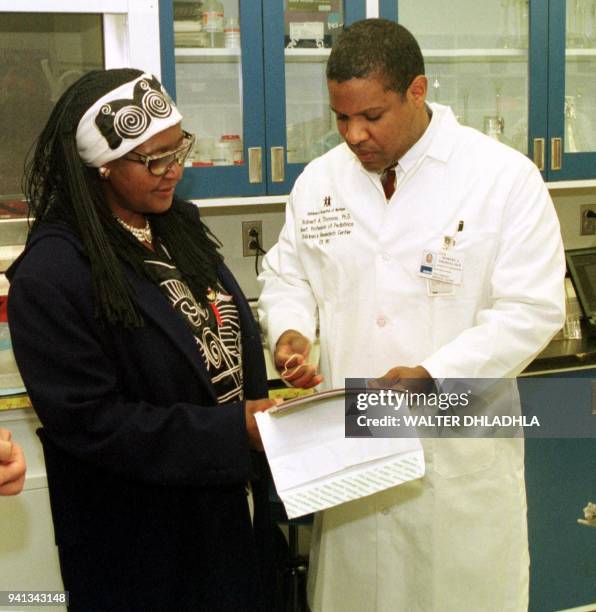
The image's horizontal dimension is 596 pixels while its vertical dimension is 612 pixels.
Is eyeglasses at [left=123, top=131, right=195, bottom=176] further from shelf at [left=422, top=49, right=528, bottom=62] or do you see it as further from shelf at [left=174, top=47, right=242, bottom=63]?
shelf at [left=422, top=49, right=528, bottom=62]

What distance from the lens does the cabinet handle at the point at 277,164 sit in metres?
2.40

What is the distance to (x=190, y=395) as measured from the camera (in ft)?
4.56

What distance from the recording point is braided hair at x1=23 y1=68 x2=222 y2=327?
1310 mm

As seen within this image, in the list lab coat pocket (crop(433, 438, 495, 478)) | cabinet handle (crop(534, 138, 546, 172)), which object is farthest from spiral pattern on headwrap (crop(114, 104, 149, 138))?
cabinet handle (crop(534, 138, 546, 172))

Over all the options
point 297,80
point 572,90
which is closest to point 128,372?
point 297,80

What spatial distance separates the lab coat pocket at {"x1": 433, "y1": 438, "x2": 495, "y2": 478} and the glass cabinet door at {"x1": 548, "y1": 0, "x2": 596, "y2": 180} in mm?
1361

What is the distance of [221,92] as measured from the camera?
2396 mm

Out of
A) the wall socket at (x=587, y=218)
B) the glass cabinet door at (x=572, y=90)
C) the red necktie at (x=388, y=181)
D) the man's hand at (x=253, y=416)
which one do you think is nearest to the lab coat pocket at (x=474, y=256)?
the red necktie at (x=388, y=181)

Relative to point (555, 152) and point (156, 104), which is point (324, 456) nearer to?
point (156, 104)

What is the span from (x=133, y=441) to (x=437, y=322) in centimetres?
60

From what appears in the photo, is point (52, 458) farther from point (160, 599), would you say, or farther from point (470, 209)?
point (470, 209)

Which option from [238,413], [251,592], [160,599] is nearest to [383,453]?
[238,413]

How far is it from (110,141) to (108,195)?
11 cm

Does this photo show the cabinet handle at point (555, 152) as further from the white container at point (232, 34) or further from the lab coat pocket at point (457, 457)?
the lab coat pocket at point (457, 457)
